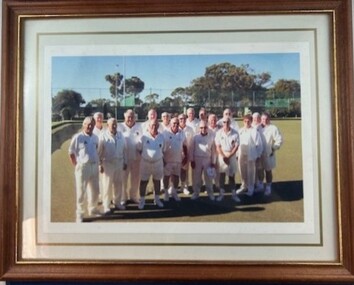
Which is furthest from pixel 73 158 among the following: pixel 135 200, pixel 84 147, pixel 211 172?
pixel 211 172

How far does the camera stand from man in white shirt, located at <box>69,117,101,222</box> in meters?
0.79

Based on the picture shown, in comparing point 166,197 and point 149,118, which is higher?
point 149,118

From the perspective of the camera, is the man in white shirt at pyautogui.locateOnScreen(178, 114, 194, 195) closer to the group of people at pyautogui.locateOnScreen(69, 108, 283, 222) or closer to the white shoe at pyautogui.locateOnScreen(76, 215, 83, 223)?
the group of people at pyautogui.locateOnScreen(69, 108, 283, 222)

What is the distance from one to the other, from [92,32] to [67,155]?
0.76ft

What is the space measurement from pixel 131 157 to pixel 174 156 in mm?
78

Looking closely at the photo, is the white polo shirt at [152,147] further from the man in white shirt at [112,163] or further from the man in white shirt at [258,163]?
the man in white shirt at [258,163]

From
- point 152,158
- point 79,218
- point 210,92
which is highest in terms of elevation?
point 210,92

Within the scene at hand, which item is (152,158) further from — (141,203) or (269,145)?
(269,145)

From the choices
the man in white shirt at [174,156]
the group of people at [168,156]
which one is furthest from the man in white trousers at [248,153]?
the man in white shirt at [174,156]

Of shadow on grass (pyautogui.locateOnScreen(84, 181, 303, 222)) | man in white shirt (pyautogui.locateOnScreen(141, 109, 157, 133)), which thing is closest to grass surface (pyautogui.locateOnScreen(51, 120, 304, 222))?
shadow on grass (pyautogui.locateOnScreen(84, 181, 303, 222))

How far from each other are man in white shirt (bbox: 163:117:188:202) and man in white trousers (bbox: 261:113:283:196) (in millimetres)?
144

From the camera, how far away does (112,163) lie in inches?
31.3

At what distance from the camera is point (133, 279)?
76 cm

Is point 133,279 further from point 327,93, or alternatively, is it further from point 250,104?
point 327,93
